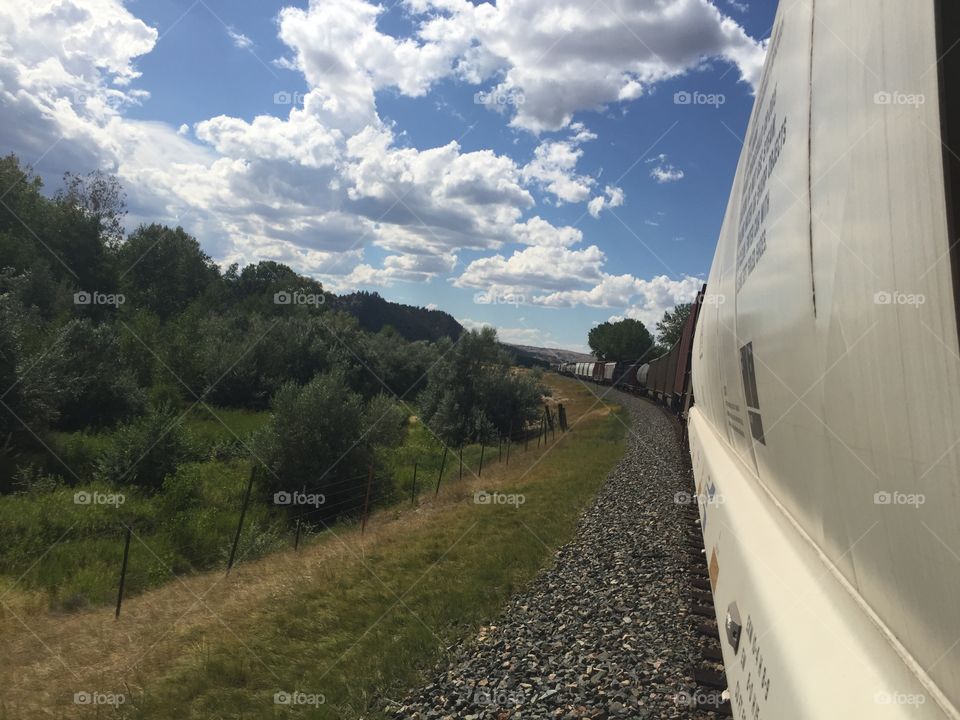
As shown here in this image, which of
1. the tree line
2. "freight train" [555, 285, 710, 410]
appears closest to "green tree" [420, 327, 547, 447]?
the tree line

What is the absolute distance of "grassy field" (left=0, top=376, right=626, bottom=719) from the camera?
5551 millimetres

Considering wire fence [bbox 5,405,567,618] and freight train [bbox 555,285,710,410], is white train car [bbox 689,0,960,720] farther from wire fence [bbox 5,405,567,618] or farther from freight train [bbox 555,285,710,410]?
wire fence [bbox 5,405,567,618]

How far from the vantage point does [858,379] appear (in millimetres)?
1595

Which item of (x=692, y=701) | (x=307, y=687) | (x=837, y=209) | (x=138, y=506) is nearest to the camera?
(x=837, y=209)

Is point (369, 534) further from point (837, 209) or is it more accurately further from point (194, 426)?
point (194, 426)

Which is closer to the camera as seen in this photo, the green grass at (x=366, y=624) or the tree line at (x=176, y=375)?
the green grass at (x=366, y=624)

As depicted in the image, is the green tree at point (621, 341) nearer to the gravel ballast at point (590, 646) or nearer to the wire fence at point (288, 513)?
the wire fence at point (288, 513)

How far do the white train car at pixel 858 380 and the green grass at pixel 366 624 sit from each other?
12.2 feet

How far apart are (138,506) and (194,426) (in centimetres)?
1305

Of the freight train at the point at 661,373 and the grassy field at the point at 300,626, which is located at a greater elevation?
the freight train at the point at 661,373

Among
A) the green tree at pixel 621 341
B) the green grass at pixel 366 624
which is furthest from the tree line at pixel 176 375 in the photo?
the green tree at pixel 621 341

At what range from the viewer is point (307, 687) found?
548 centimetres

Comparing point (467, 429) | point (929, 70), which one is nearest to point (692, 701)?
point (929, 70)

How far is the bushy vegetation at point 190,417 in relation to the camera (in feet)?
52.4
